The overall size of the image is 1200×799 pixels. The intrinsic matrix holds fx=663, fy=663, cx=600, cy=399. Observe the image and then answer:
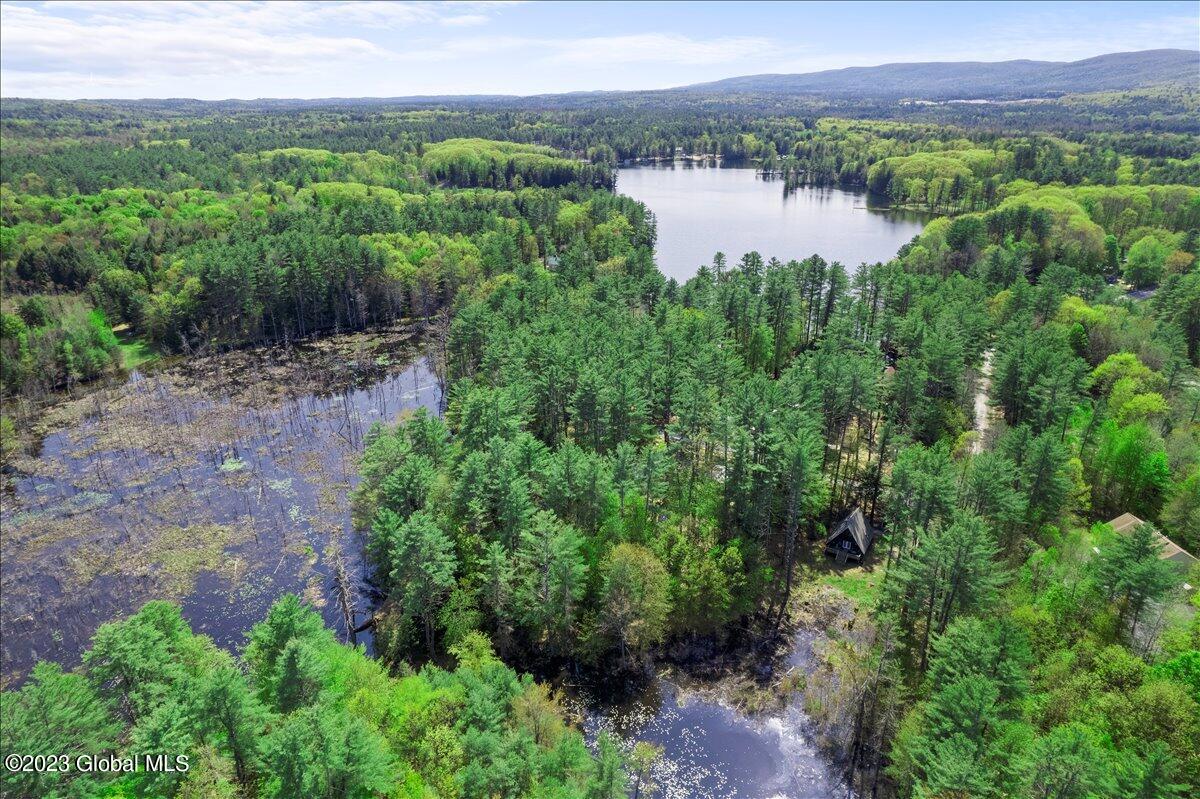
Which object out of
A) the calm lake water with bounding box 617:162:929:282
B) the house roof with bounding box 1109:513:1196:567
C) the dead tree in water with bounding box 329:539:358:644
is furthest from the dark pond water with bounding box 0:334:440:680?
the calm lake water with bounding box 617:162:929:282

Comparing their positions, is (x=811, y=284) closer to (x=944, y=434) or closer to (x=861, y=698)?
(x=944, y=434)

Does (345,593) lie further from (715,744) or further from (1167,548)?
(1167,548)

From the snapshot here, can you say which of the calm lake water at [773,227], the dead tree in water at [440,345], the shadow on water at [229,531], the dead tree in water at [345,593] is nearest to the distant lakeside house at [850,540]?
the shadow on water at [229,531]

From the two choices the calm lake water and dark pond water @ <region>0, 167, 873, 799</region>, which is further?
the calm lake water

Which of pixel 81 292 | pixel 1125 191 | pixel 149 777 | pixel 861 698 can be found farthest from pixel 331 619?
pixel 1125 191

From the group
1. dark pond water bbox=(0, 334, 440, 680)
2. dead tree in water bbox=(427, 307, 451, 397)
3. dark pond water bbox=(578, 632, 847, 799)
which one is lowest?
dark pond water bbox=(578, 632, 847, 799)

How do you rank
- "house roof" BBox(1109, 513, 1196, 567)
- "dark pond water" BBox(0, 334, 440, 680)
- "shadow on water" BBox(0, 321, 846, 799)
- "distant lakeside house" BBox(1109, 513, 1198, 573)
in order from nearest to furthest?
1. "shadow on water" BBox(0, 321, 846, 799)
2. "distant lakeside house" BBox(1109, 513, 1198, 573)
3. "house roof" BBox(1109, 513, 1196, 567)
4. "dark pond water" BBox(0, 334, 440, 680)

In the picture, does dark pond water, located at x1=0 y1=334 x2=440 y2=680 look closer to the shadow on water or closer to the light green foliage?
the shadow on water

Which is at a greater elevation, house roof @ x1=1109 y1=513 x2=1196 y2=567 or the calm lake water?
the calm lake water
